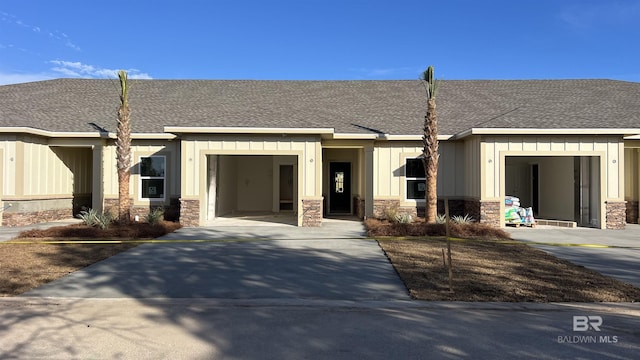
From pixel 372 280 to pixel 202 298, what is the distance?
8.95ft

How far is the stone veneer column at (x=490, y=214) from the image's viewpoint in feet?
47.0

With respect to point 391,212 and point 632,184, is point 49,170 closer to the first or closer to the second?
point 391,212

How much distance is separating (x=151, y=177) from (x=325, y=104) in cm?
792

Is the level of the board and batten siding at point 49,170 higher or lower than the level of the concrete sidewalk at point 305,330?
higher

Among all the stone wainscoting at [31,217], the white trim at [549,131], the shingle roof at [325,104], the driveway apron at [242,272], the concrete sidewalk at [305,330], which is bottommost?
the concrete sidewalk at [305,330]

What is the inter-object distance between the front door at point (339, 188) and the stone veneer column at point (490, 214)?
6999mm

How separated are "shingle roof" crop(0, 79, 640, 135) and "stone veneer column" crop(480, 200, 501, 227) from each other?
2577mm

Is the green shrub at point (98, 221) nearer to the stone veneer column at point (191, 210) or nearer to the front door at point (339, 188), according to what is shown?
the stone veneer column at point (191, 210)

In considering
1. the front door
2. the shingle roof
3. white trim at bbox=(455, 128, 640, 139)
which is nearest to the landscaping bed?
white trim at bbox=(455, 128, 640, 139)

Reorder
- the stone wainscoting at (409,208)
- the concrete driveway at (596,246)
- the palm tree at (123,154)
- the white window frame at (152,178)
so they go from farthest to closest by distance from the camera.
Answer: the white window frame at (152,178), the stone wainscoting at (409,208), the palm tree at (123,154), the concrete driveway at (596,246)

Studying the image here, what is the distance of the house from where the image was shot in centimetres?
1438

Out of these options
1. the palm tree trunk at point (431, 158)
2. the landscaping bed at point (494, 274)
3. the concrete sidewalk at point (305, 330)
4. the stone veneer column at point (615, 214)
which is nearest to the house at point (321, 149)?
the stone veneer column at point (615, 214)

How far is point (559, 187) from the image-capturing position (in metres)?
17.6

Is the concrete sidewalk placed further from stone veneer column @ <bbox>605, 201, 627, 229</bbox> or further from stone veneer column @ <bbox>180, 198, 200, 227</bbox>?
stone veneer column @ <bbox>605, 201, 627, 229</bbox>
